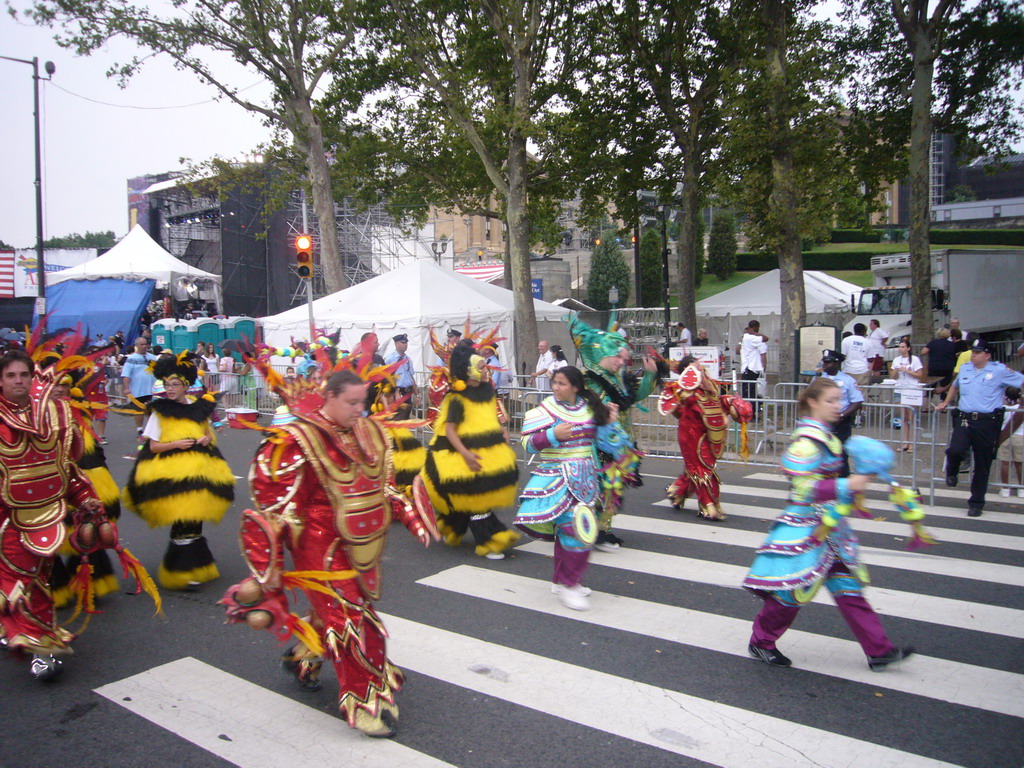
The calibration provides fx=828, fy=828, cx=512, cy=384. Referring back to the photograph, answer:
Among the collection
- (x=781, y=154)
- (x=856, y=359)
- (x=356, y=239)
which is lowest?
(x=856, y=359)

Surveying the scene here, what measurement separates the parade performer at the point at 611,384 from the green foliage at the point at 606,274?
113 ft

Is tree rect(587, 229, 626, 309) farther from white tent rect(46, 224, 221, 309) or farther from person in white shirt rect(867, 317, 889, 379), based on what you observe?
person in white shirt rect(867, 317, 889, 379)

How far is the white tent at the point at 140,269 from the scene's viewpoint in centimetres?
2944

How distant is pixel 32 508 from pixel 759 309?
81.4 ft

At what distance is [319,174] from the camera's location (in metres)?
21.0

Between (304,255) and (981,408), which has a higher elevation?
(304,255)

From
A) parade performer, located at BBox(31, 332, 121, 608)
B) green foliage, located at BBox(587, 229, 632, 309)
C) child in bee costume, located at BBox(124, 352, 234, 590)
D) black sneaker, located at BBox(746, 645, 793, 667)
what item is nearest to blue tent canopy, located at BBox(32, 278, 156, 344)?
green foliage, located at BBox(587, 229, 632, 309)

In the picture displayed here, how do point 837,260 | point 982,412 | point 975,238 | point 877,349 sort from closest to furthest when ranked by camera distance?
point 982,412 → point 877,349 → point 837,260 → point 975,238

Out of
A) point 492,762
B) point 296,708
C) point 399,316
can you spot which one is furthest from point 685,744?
point 399,316

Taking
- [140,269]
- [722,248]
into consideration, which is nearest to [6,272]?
[140,269]

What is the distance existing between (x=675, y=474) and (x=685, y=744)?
727 cm

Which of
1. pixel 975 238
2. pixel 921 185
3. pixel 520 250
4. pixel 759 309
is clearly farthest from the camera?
pixel 975 238

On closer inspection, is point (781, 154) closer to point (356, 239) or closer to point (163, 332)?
point (163, 332)

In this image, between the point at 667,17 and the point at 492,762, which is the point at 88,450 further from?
the point at 667,17
